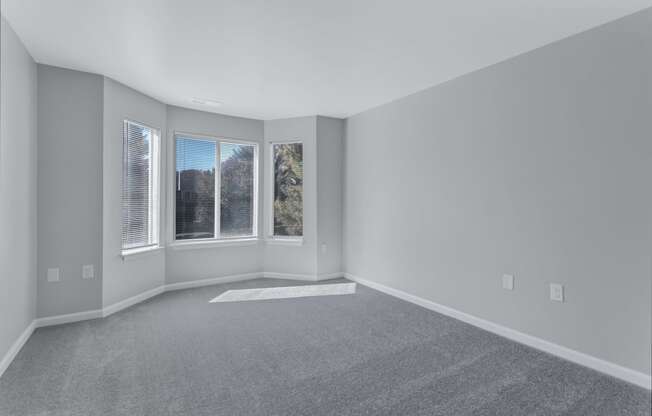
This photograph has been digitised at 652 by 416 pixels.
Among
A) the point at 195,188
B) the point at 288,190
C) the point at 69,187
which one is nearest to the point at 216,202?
the point at 195,188

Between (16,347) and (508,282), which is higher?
(508,282)

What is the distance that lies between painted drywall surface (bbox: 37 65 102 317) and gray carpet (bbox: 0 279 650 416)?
1.14 ft

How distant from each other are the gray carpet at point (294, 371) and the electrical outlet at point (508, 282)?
18.1 inches

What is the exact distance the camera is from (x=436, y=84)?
3525 mm

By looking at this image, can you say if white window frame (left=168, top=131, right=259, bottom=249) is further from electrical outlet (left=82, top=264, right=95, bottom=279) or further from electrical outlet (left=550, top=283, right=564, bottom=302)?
electrical outlet (left=550, top=283, right=564, bottom=302)

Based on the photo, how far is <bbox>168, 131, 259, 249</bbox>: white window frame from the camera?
4.38 m

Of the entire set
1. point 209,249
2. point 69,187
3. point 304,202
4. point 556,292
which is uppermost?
point 69,187

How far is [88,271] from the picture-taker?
10.7ft

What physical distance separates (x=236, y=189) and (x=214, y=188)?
32 cm

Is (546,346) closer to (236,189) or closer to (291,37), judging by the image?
(291,37)

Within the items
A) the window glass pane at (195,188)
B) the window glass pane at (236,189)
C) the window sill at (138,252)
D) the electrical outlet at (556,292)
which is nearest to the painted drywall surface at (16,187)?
the window sill at (138,252)

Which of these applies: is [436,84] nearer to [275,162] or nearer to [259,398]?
[275,162]

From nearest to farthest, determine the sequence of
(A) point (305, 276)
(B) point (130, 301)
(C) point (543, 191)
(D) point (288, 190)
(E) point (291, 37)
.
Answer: (E) point (291, 37) → (C) point (543, 191) → (B) point (130, 301) → (A) point (305, 276) → (D) point (288, 190)

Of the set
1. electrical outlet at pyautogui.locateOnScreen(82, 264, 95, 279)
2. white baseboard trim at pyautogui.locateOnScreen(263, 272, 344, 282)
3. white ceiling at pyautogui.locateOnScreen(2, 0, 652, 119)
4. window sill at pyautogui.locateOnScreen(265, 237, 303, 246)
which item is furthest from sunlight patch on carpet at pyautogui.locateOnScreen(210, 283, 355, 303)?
white ceiling at pyautogui.locateOnScreen(2, 0, 652, 119)
